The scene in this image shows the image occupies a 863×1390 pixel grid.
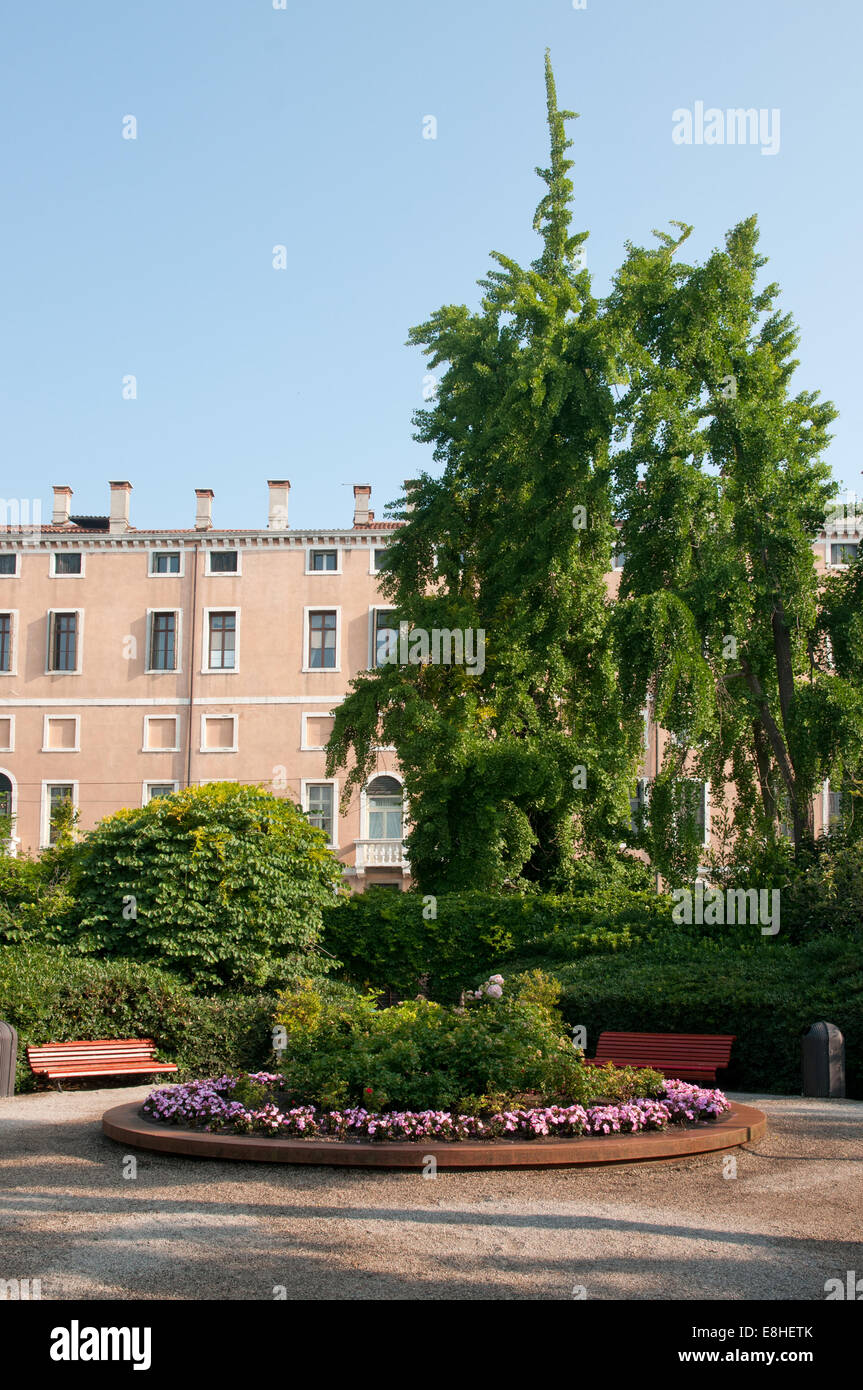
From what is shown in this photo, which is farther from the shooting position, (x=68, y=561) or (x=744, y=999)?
(x=68, y=561)

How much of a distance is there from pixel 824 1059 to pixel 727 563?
27.2 ft

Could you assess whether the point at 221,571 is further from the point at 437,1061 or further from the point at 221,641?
the point at 437,1061

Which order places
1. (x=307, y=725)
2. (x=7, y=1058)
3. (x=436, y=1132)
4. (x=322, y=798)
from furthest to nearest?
1. (x=307, y=725)
2. (x=322, y=798)
3. (x=7, y=1058)
4. (x=436, y=1132)

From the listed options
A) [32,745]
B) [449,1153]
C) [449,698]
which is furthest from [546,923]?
[32,745]

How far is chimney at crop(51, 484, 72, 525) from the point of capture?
1864 inches

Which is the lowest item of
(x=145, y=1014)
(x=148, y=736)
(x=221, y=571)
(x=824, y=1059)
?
(x=824, y=1059)

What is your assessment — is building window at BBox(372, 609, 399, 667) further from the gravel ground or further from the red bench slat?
the gravel ground

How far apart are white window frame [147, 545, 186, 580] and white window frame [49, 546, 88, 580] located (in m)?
2.29

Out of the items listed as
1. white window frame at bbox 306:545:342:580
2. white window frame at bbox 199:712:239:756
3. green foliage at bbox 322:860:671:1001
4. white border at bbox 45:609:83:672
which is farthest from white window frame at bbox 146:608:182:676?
green foliage at bbox 322:860:671:1001

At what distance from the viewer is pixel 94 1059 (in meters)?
14.7

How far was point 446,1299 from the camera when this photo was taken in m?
6.01

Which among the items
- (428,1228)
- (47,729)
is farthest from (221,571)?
(428,1228)
